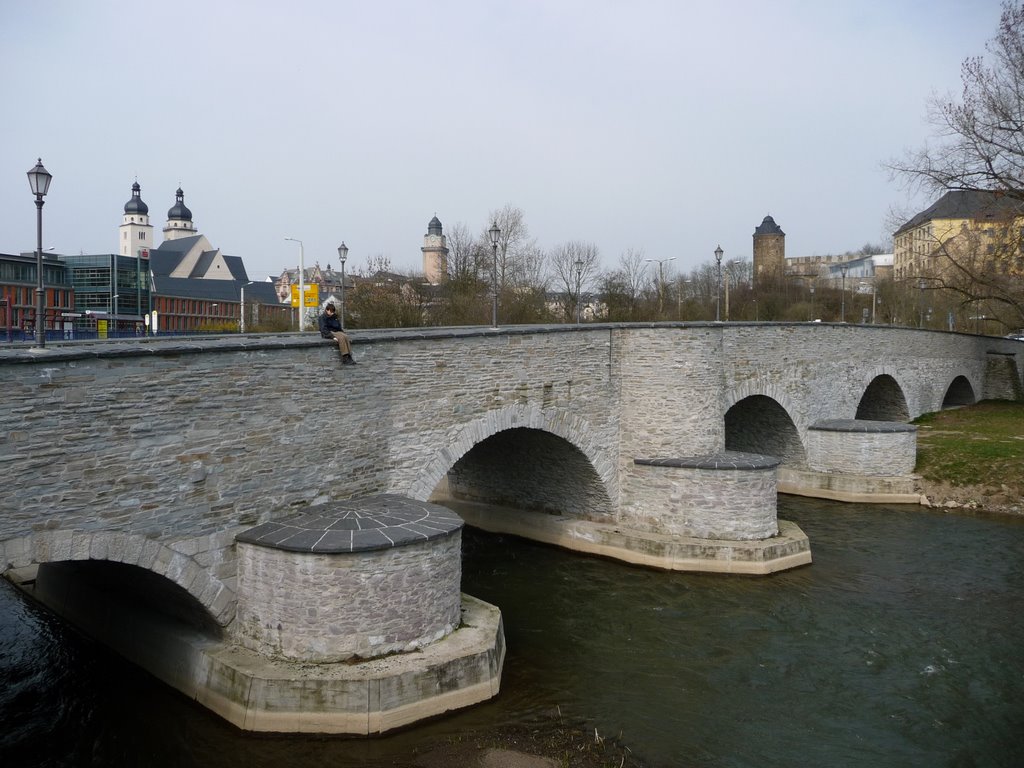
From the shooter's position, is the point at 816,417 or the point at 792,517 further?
the point at 816,417

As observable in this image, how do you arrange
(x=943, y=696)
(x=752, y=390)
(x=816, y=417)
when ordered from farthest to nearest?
(x=816, y=417) < (x=752, y=390) < (x=943, y=696)

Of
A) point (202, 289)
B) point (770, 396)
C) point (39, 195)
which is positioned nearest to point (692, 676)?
point (39, 195)

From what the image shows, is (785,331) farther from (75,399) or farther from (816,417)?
(75,399)

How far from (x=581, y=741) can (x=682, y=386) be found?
869cm

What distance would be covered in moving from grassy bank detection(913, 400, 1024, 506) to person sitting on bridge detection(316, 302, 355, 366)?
700 inches

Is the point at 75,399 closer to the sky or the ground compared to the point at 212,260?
closer to the ground

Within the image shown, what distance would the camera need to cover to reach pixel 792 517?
20484mm

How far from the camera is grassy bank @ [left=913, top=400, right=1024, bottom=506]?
21.8 meters

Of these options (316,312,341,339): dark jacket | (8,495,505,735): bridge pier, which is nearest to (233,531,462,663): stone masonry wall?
(8,495,505,735): bridge pier

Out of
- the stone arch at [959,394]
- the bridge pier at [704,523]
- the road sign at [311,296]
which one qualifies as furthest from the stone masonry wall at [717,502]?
the stone arch at [959,394]

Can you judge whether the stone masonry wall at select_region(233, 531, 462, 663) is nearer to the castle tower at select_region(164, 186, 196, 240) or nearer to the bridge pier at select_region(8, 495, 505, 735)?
the bridge pier at select_region(8, 495, 505, 735)

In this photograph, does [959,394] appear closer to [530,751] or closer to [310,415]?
[530,751]

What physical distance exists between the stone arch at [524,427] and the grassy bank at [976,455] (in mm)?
11163

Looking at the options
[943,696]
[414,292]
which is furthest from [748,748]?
[414,292]
